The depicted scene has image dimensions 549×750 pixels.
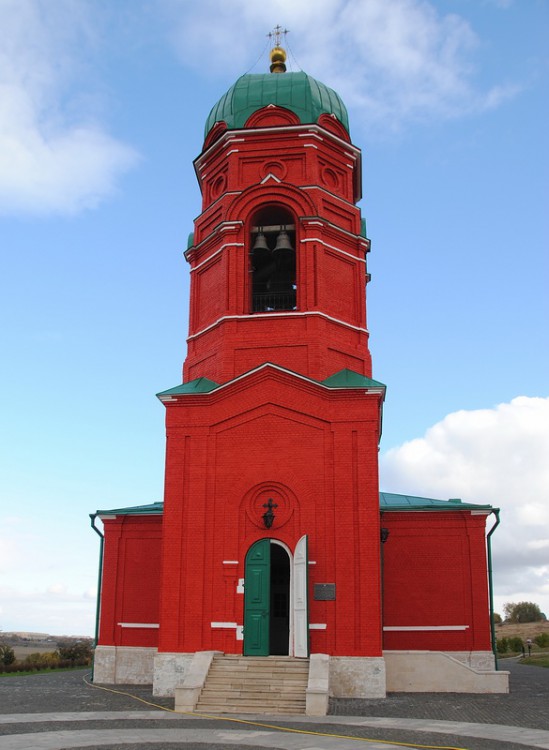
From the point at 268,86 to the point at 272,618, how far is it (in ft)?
45.9

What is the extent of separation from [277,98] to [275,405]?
8.74 metres

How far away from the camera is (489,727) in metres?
12.0

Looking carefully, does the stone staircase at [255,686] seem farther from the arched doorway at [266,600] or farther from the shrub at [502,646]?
the shrub at [502,646]

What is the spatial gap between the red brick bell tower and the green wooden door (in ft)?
0.10

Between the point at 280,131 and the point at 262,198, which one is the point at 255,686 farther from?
the point at 280,131

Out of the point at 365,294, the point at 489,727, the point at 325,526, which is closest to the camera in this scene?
the point at 489,727

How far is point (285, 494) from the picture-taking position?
17.3 meters

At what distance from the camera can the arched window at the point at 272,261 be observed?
19.6m

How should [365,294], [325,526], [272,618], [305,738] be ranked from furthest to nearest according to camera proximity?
[365,294]
[272,618]
[325,526]
[305,738]

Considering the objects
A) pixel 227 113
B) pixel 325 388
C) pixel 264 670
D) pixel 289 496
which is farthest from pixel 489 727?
pixel 227 113

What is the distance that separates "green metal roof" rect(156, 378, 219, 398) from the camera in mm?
18312

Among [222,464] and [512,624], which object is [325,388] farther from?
[512,624]

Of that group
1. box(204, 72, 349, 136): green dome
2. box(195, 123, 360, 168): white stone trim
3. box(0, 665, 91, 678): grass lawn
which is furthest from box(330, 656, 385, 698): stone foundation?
box(204, 72, 349, 136): green dome

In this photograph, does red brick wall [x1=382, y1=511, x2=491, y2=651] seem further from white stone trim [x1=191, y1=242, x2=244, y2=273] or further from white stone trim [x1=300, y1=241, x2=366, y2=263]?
white stone trim [x1=191, y1=242, x2=244, y2=273]
